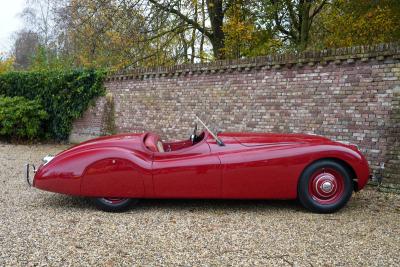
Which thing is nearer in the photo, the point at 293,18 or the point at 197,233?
the point at 197,233

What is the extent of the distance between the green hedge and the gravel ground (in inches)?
289

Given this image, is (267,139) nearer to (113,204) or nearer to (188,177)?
(188,177)

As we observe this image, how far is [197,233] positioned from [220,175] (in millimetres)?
899

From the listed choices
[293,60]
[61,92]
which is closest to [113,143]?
[293,60]

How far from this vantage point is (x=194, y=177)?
4.89 metres

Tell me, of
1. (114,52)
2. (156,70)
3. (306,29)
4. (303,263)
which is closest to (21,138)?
(114,52)

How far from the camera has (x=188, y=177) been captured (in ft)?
16.1

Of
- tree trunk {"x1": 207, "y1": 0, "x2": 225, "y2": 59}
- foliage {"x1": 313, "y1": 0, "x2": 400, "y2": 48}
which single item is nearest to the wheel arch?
foliage {"x1": 313, "y1": 0, "x2": 400, "y2": 48}

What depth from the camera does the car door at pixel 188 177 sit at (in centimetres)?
489

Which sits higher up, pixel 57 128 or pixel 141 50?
pixel 141 50

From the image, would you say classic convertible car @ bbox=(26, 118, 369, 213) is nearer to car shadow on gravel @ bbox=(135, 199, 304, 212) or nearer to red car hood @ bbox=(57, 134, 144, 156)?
red car hood @ bbox=(57, 134, 144, 156)

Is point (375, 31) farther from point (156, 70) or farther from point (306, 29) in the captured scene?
point (156, 70)

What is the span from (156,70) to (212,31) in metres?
4.92

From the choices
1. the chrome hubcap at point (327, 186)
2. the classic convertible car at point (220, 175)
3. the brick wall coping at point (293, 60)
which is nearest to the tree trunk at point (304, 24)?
the brick wall coping at point (293, 60)
